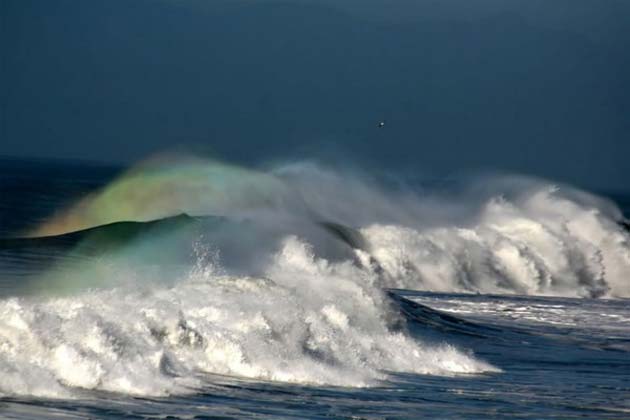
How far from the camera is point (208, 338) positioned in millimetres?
20469

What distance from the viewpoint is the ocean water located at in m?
18.1

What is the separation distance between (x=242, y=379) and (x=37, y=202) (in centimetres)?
4361

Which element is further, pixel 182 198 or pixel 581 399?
pixel 182 198

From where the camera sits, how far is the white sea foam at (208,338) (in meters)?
A: 17.5

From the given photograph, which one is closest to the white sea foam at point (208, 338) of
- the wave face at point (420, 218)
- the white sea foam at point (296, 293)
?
the white sea foam at point (296, 293)

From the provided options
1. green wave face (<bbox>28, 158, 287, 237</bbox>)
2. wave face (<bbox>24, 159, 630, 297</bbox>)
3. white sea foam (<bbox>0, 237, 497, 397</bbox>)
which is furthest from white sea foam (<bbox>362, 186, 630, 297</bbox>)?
white sea foam (<bbox>0, 237, 497, 397</bbox>)

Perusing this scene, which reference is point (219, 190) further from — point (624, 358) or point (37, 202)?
point (624, 358)

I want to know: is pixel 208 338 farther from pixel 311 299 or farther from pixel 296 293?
pixel 311 299

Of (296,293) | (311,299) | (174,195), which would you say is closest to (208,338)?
(296,293)

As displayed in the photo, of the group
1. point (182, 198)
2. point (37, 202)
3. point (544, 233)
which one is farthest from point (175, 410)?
point (37, 202)

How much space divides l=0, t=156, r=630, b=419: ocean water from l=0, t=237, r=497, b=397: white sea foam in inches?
1.5

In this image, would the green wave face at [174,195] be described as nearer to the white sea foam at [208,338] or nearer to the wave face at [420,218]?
the wave face at [420,218]

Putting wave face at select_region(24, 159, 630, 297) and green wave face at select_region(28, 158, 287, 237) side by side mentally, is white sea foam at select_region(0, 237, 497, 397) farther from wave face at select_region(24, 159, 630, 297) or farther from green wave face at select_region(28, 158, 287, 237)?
green wave face at select_region(28, 158, 287, 237)

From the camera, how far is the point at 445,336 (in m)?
28.2
